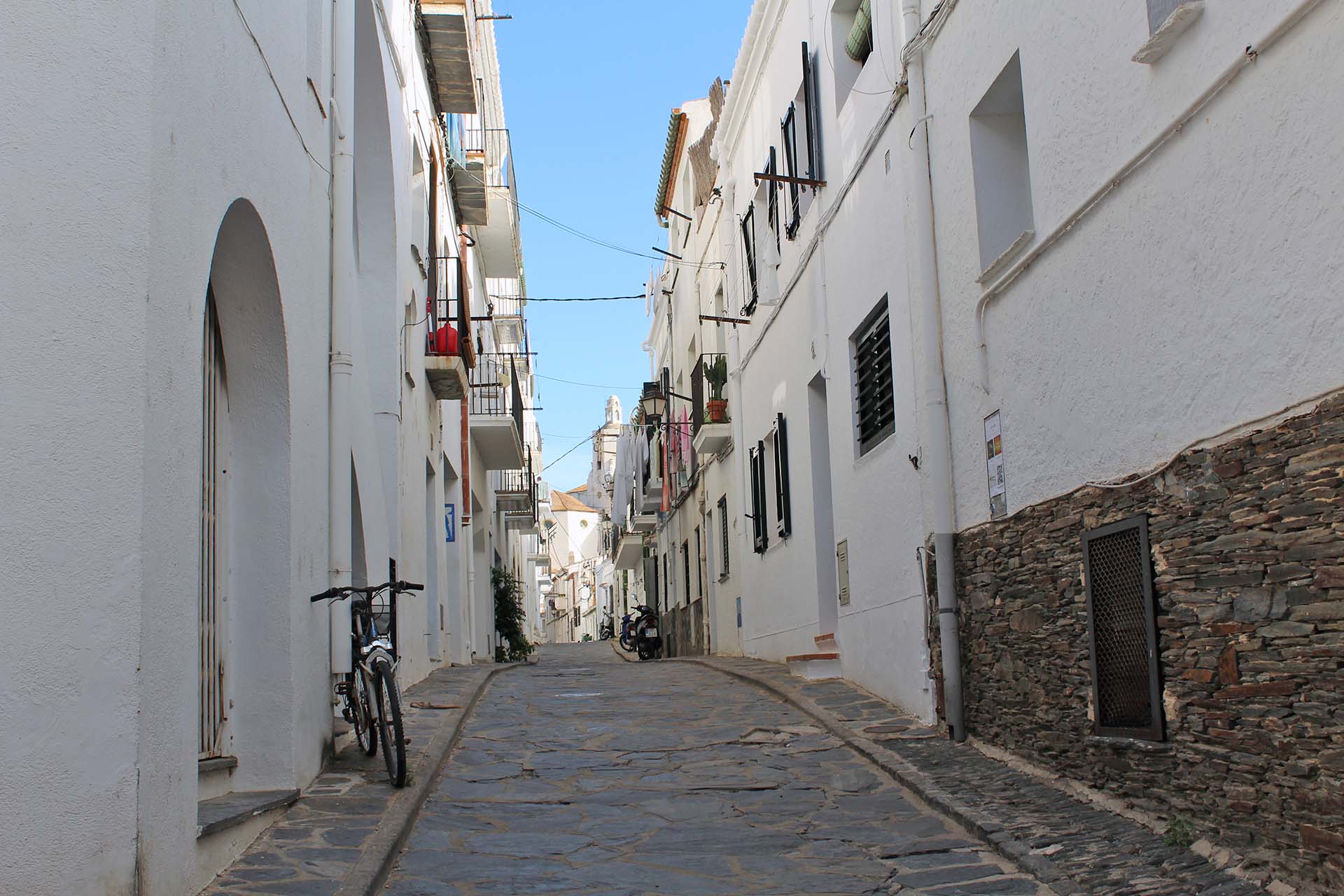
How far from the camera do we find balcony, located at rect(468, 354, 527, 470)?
21.1 metres

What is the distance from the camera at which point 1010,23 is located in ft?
25.1

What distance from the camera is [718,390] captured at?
66.0 feet

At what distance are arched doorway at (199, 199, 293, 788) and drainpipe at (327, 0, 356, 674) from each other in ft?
3.39

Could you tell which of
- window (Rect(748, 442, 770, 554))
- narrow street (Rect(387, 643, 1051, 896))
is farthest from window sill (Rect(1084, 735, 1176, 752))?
window (Rect(748, 442, 770, 554))

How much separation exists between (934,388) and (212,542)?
16.3 ft

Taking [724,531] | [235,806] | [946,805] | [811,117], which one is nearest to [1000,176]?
[946,805]

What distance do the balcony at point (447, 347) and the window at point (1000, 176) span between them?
827cm

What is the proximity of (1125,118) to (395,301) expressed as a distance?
8081 mm

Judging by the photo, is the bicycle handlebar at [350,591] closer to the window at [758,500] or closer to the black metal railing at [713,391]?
the window at [758,500]

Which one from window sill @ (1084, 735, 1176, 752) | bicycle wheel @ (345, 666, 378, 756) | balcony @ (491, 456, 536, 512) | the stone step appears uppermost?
balcony @ (491, 456, 536, 512)

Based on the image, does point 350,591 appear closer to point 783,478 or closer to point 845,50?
point 845,50

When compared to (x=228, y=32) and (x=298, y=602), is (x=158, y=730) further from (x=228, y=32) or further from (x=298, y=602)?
(x=228, y=32)

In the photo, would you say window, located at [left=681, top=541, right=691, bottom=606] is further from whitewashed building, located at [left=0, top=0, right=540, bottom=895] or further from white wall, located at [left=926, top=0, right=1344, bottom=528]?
white wall, located at [left=926, top=0, right=1344, bottom=528]

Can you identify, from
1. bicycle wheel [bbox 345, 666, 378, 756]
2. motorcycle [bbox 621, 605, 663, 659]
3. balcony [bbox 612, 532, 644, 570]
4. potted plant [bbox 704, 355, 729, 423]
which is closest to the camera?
bicycle wheel [bbox 345, 666, 378, 756]
